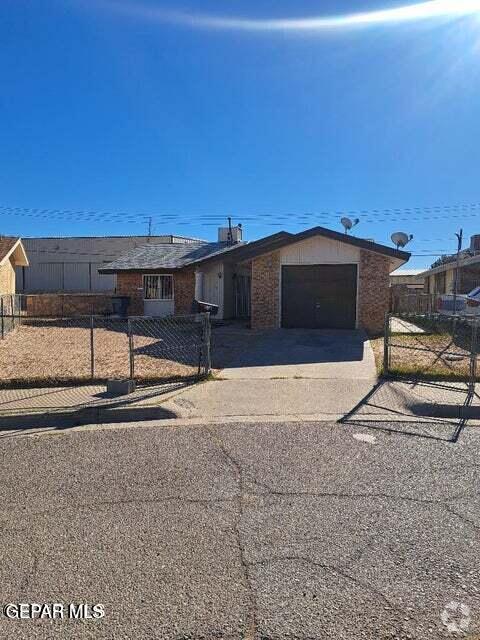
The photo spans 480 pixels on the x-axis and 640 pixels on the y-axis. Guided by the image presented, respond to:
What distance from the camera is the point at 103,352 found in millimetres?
11789

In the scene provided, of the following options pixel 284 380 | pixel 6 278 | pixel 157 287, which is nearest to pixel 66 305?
pixel 6 278

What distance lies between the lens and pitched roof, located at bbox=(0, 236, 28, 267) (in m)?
21.3

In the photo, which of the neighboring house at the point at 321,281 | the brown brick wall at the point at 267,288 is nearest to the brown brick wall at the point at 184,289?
the neighboring house at the point at 321,281

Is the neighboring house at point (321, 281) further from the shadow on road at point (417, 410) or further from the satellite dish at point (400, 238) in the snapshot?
the shadow on road at point (417, 410)

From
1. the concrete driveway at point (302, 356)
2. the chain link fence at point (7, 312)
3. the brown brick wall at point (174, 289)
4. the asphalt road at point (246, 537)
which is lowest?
the asphalt road at point (246, 537)

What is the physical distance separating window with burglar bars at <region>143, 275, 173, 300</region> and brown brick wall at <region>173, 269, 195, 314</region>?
1.44 feet

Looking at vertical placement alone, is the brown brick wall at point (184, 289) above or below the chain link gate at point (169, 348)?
above

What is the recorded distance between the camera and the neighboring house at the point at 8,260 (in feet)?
70.5

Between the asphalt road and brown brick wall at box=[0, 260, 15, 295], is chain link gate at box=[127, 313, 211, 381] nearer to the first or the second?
the asphalt road

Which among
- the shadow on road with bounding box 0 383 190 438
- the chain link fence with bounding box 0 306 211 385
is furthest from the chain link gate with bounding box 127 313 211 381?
the shadow on road with bounding box 0 383 190 438

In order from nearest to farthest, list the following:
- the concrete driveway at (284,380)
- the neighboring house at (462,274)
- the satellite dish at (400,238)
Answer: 1. the concrete driveway at (284,380)
2. the satellite dish at (400,238)
3. the neighboring house at (462,274)

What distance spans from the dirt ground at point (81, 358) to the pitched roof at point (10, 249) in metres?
6.82

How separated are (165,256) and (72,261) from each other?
2534 centimetres

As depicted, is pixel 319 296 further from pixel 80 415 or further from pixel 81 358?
pixel 80 415
